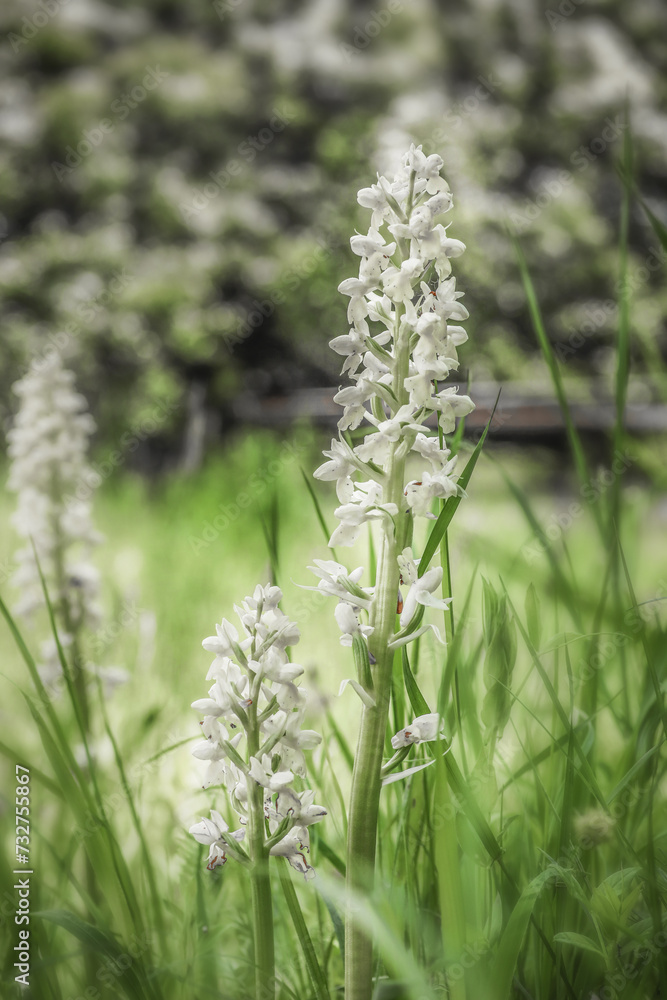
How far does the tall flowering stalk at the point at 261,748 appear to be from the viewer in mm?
487

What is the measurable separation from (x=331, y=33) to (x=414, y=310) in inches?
325

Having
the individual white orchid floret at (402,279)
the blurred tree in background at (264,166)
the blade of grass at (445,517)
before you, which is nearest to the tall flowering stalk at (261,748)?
the blade of grass at (445,517)

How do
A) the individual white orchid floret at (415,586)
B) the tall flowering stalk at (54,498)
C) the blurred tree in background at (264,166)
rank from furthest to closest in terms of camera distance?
the blurred tree in background at (264,166) < the tall flowering stalk at (54,498) < the individual white orchid floret at (415,586)

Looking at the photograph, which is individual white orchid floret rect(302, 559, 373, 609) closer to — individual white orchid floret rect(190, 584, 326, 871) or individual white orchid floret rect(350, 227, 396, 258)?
individual white orchid floret rect(190, 584, 326, 871)

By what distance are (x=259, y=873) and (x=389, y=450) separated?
0.93 ft

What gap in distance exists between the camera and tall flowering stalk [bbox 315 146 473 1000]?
48 cm

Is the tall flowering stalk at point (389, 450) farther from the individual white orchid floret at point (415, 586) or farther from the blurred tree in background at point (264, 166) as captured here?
the blurred tree in background at point (264, 166)

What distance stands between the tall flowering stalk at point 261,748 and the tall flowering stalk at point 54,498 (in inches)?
26.9

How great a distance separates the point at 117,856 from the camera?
61 cm

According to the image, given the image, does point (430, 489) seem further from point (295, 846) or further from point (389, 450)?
point (295, 846)

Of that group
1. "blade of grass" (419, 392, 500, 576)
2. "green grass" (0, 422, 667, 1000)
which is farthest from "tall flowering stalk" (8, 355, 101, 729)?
"blade of grass" (419, 392, 500, 576)

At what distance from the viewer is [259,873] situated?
0.49 metres

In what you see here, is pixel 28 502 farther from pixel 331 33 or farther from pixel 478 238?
pixel 331 33

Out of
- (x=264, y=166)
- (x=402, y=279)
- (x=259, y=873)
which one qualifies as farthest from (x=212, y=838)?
(x=264, y=166)
